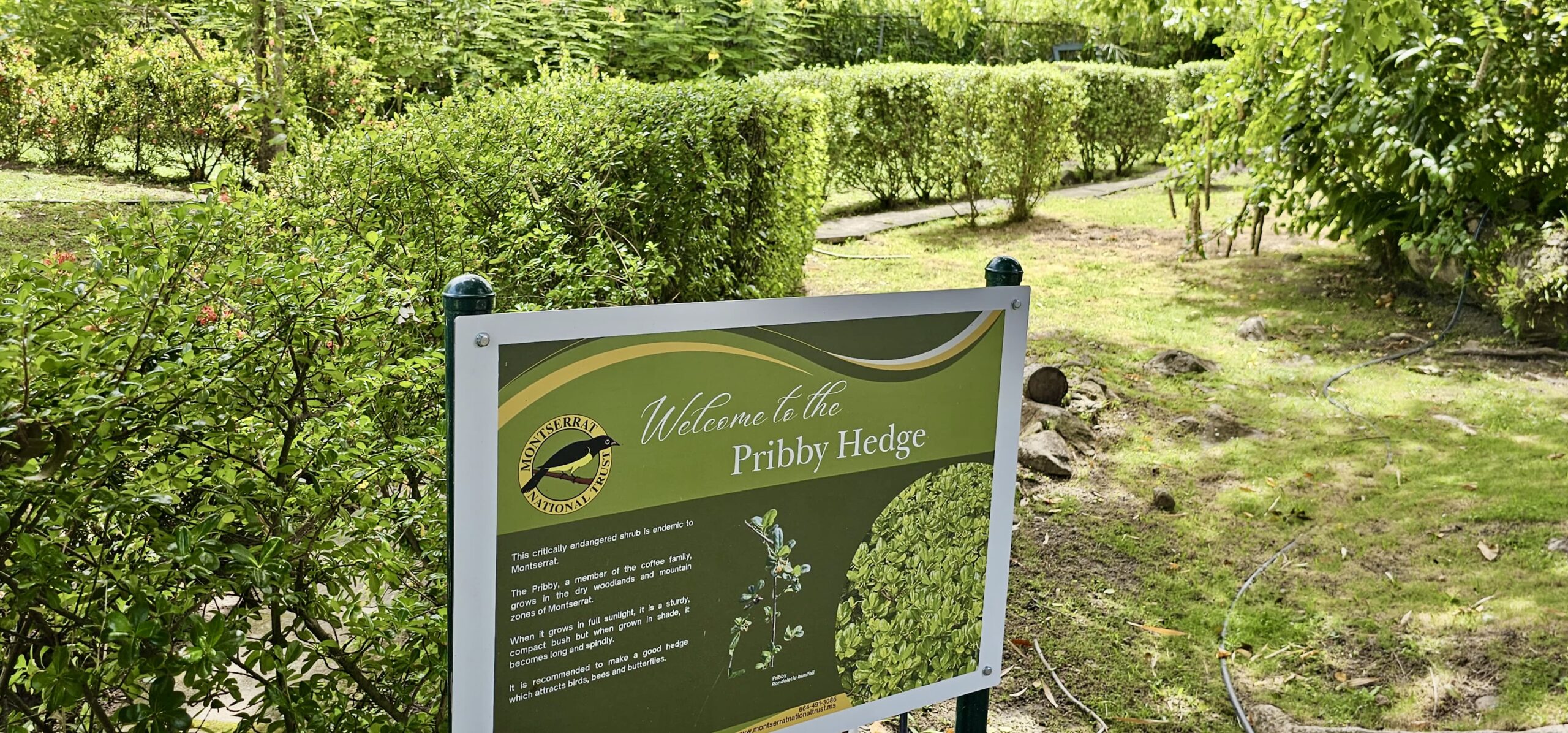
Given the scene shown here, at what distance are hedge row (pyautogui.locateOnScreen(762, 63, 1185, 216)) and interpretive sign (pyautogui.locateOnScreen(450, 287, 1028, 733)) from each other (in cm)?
891

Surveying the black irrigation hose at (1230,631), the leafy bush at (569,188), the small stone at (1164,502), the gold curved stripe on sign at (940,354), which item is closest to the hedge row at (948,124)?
the leafy bush at (569,188)

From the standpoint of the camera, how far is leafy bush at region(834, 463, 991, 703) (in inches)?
74.6

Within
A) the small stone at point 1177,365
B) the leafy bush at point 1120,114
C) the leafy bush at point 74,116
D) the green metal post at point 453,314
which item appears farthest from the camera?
the leafy bush at point 1120,114

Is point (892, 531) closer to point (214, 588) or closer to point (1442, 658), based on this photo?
point (214, 588)

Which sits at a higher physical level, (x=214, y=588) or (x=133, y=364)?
(x=133, y=364)

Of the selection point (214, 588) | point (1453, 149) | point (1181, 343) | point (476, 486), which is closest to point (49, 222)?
point (214, 588)

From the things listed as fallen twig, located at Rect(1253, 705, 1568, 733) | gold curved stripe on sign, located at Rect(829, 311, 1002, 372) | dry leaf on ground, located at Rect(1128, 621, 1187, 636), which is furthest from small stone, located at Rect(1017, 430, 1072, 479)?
gold curved stripe on sign, located at Rect(829, 311, 1002, 372)

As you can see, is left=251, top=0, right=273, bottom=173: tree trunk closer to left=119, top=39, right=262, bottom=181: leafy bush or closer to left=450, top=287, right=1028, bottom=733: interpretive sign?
left=119, top=39, right=262, bottom=181: leafy bush

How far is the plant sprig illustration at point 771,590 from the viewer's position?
1.74 m

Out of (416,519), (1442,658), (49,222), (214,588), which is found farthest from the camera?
(49,222)

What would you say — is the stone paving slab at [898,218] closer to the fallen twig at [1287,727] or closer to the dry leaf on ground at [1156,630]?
the dry leaf on ground at [1156,630]

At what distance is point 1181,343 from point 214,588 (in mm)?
6493

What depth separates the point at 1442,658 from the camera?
3.50 meters

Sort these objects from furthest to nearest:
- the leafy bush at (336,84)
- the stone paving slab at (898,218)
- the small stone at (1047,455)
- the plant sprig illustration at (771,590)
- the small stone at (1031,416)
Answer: the stone paving slab at (898,218) → the leafy bush at (336,84) → the small stone at (1031,416) → the small stone at (1047,455) → the plant sprig illustration at (771,590)
